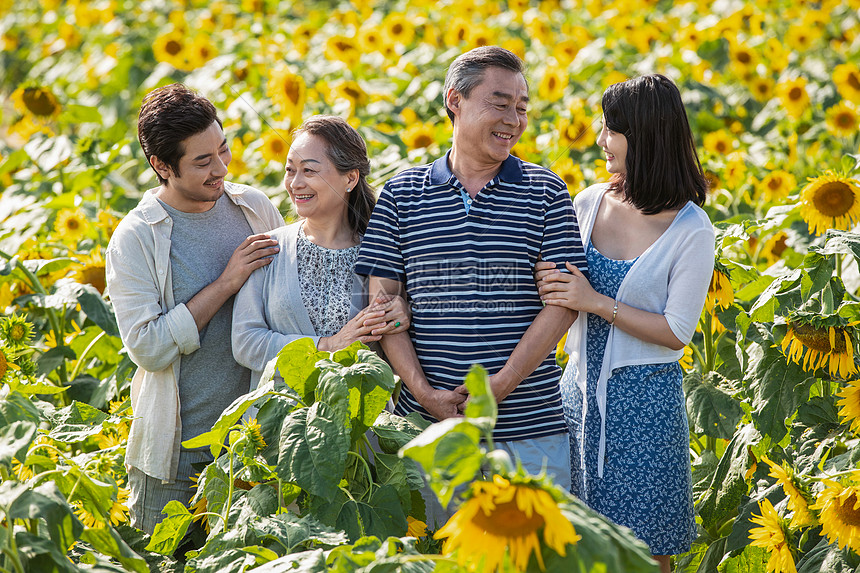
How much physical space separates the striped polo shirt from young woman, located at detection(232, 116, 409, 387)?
112 millimetres

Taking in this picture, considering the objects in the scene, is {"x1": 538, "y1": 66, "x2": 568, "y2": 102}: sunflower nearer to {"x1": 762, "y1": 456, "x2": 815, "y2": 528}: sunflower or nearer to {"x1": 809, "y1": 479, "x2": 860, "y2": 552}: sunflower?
{"x1": 762, "y1": 456, "x2": 815, "y2": 528}: sunflower

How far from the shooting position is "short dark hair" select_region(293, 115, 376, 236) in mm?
2330

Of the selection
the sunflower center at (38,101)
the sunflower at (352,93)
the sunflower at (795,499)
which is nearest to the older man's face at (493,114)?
the sunflower at (795,499)

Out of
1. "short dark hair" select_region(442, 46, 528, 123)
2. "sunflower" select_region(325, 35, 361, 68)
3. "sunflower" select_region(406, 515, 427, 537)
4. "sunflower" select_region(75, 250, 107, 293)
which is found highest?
"sunflower" select_region(325, 35, 361, 68)

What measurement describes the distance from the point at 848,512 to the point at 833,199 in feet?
3.42

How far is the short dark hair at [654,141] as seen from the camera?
85.9 inches

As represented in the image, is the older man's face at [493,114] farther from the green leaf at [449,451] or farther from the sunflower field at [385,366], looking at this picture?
the green leaf at [449,451]

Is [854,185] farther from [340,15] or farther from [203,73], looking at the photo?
[340,15]

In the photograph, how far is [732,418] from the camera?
2393mm

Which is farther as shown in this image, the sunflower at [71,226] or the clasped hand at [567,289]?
the sunflower at [71,226]

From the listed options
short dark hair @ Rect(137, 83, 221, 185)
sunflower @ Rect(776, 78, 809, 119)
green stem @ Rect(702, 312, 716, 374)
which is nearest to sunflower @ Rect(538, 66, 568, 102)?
sunflower @ Rect(776, 78, 809, 119)

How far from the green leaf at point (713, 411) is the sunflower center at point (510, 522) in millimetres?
1360

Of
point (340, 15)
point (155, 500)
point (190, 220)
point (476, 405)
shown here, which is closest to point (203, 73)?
point (340, 15)

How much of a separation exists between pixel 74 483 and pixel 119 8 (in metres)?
6.03
